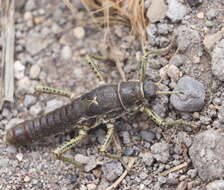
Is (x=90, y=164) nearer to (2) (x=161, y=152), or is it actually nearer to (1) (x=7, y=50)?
(2) (x=161, y=152)

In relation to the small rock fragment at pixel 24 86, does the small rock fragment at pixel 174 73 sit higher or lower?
higher

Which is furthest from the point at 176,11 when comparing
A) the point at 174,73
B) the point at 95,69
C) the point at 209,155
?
the point at 209,155

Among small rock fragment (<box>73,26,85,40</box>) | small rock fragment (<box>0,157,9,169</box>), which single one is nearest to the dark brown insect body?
small rock fragment (<box>0,157,9,169</box>)

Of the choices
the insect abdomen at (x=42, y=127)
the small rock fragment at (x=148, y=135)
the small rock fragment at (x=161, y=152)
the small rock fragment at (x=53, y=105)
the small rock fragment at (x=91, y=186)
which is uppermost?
the small rock fragment at (x=53, y=105)

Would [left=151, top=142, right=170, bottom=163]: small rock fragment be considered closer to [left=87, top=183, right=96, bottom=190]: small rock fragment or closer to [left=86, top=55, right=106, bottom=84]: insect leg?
[left=87, top=183, right=96, bottom=190]: small rock fragment

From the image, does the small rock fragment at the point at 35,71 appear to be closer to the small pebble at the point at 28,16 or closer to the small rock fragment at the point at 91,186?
the small pebble at the point at 28,16

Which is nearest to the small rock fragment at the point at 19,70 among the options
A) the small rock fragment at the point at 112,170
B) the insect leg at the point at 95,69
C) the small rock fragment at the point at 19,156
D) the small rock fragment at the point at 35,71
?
the small rock fragment at the point at 35,71
